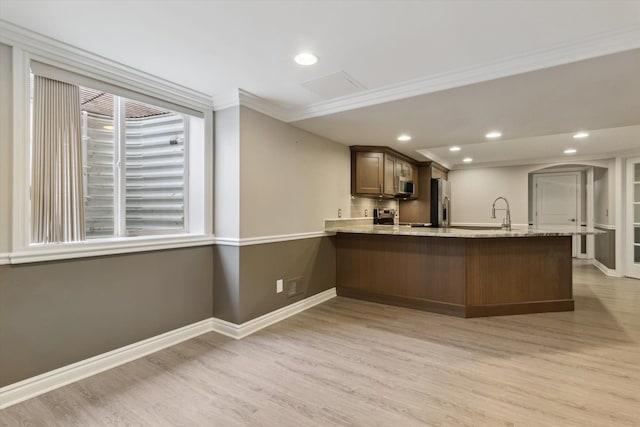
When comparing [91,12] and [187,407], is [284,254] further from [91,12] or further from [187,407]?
[91,12]

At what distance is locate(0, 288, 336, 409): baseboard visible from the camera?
6.66ft

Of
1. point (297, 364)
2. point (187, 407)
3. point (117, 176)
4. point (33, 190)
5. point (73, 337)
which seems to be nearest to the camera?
point (187, 407)

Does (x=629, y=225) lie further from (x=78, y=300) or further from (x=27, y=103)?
(x=27, y=103)

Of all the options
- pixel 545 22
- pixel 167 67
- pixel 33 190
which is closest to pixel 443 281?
pixel 545 22

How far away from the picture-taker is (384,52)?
2262 mm

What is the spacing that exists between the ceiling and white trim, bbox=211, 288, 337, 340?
7.00ft

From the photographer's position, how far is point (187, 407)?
1971mm

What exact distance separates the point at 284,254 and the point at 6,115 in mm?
2490

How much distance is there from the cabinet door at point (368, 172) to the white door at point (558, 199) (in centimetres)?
511

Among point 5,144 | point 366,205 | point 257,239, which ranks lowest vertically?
point 257,239

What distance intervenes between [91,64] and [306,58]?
1.56m

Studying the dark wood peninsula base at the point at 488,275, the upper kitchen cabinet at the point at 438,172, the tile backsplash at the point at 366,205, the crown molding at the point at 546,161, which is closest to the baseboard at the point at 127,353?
the dark wood peninsula base at the point at 488,275

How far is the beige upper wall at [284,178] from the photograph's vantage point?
3.17 metres

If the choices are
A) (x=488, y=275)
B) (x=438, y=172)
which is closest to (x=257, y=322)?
(x=488, y=275)
